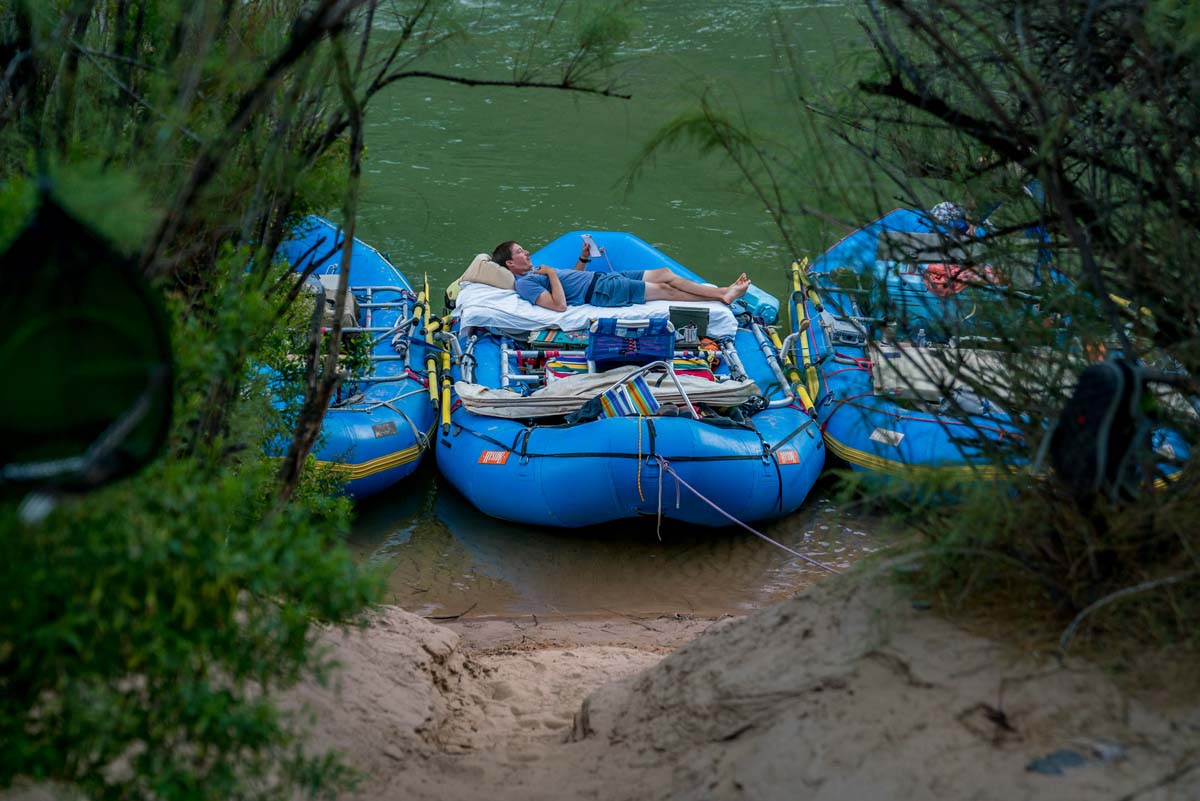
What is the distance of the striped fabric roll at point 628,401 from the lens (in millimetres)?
7047

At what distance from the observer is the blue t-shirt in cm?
862

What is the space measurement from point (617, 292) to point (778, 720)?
19.1 feet

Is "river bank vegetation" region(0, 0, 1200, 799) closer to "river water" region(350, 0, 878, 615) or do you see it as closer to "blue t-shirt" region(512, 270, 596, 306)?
"river water" region(350, 0, 878, 615)

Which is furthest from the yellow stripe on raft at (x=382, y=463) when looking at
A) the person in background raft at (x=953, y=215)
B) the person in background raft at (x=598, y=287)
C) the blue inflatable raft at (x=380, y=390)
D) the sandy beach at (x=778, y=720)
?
the person in background raft at (x=953, y=215)

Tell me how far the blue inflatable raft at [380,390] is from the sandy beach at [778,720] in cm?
250

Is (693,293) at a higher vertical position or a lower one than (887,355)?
higher

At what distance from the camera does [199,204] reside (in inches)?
140

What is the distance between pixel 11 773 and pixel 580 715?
2383 mm

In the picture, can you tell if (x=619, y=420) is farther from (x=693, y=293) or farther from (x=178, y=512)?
(x=178, y=512)

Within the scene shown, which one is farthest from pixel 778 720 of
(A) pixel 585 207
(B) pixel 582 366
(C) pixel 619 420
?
(A) pixel 585 207

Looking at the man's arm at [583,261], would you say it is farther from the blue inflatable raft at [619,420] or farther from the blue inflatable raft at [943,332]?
the blue inflatable raft at [943,332]

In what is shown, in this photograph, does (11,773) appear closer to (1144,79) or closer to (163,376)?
(163,376)

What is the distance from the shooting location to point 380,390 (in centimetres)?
770

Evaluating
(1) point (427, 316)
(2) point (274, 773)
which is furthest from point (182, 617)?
(1) point (427, 316)
